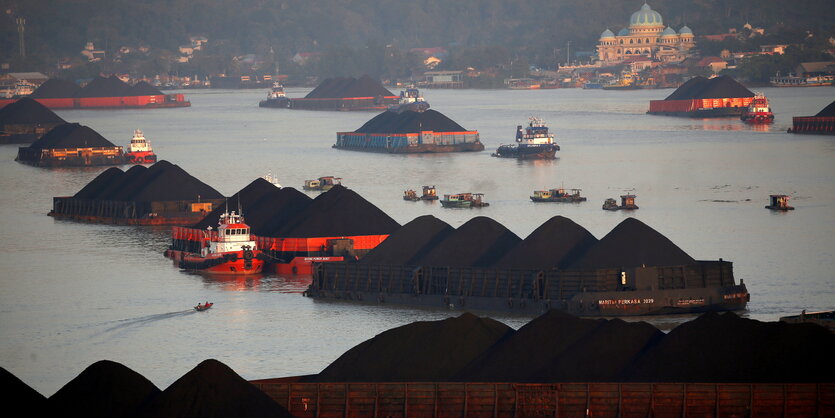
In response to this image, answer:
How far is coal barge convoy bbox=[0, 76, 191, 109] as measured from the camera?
175m

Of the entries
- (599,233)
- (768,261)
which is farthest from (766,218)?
(768,261)

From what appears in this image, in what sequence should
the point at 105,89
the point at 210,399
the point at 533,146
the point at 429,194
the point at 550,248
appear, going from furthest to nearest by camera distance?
the point at 105,89 → the point at 533,146 → the point at 429,194 → the point at 550,248 → the point at 210,399

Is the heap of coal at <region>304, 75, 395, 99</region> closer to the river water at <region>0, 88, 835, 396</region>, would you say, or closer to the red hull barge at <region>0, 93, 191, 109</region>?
the red hull barge at <region>0, 93, 191, 109</region>

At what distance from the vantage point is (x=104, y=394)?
25656 mm

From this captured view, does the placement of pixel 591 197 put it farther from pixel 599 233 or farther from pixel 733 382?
pixel 733 382

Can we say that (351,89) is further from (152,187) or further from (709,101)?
(152,187)

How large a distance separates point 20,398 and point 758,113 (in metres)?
99.3

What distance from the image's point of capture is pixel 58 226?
2500 inches

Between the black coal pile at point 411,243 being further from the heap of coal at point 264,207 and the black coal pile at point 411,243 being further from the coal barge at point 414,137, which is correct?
the coal barge at point 414,137

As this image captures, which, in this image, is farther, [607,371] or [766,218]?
[766,218]

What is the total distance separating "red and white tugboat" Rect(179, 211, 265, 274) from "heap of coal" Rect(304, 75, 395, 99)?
110 meters

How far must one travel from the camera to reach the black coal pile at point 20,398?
24.9 metres

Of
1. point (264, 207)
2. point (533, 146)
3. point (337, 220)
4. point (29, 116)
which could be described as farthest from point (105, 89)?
point (337, 220)

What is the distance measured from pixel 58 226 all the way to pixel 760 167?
35.5m
